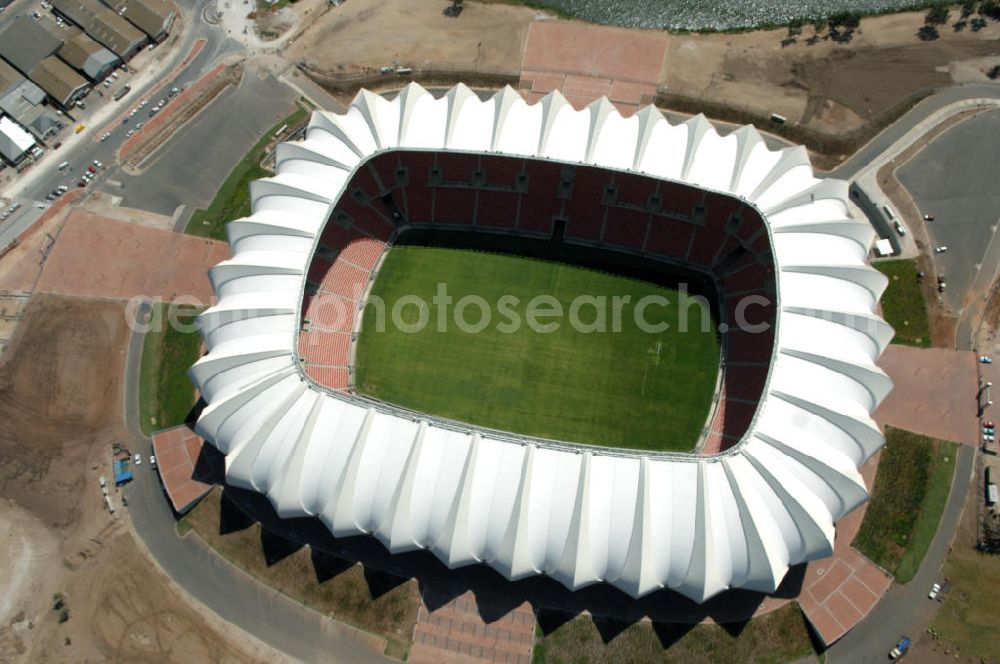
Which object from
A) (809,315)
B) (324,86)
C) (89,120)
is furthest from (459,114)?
(89,120)

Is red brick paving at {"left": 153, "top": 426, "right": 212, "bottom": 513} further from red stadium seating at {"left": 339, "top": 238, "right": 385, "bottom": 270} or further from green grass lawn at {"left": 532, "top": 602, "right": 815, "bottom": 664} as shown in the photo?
green grass lawn at {"left": 532, "top": 602, "right": 815, "bottom": 664}

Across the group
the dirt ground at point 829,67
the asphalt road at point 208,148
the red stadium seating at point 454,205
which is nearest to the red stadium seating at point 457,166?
the red stadium seating at point 454,205

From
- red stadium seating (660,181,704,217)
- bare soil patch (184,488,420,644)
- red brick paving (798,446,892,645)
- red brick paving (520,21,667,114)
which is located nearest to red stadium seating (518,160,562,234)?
red stadium seating (660,181,704,217)

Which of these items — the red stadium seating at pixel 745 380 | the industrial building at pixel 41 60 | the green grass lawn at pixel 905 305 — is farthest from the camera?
the industrial building at pixel 41 60

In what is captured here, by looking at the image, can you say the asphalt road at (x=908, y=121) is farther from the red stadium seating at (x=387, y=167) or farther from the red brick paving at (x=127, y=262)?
the red brick paving at (x=127, y=262)

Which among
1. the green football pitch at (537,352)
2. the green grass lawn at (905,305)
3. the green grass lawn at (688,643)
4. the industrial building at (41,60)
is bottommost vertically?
the green grass lawn at (688,643)

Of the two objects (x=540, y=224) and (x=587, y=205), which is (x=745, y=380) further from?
(x=540, y=224)

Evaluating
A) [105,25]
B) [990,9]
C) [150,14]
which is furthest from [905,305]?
[105,25]
